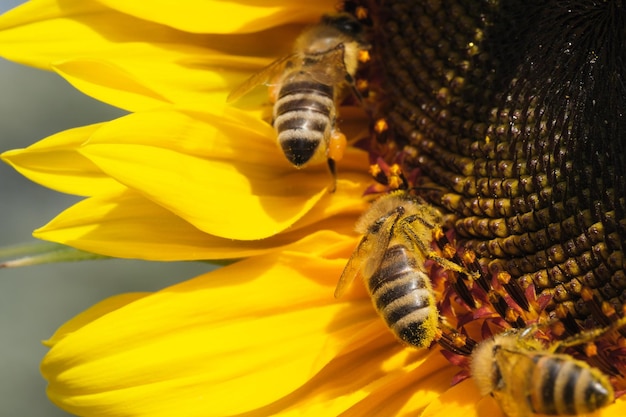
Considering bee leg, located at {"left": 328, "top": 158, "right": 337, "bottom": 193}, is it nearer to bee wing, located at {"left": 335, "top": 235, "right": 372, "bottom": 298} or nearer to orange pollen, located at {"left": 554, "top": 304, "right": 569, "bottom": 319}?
bee wing, located at {"left": 335, "top": 235, "right": 372, "bottom": 298}

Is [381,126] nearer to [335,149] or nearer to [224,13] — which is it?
[335,149]

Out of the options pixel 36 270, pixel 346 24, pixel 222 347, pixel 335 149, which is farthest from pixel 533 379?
pixel 36 270

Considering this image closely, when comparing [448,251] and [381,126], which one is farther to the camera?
[381,126]

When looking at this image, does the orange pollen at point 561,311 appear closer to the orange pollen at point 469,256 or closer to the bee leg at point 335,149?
the orange pollen at point 469,256

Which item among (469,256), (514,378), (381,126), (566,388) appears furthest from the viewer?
(381,126)

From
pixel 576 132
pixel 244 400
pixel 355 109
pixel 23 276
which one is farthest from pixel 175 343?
pixel 23 276

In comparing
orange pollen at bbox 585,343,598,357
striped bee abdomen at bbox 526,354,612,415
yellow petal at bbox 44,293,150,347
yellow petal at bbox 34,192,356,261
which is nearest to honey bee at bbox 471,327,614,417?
striped bee abdomen at bbox 526,354,612,415

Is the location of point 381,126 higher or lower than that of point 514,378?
higher

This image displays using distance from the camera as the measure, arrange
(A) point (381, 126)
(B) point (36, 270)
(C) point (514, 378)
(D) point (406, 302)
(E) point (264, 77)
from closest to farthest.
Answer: (C) point (514, 378)
(D) point (406, 302)
(E) point (264, 77)
(A) point (381, 126)
(B) point (36, 270)
